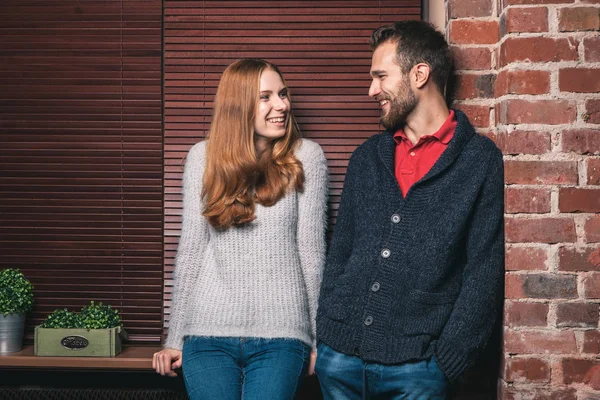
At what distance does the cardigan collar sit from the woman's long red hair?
324 mm

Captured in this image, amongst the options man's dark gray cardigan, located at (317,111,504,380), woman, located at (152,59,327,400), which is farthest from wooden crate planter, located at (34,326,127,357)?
man's dark gray cardigan, located at (317,111,504,380)

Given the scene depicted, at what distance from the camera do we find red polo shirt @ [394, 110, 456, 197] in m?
2.02

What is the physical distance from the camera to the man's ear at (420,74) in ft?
6.75

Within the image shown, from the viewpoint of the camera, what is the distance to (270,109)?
226cm

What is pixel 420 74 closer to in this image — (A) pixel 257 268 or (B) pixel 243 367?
(A) pixel 257 268

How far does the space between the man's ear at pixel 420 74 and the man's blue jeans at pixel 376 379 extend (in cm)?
87

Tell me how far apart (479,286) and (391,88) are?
694mm

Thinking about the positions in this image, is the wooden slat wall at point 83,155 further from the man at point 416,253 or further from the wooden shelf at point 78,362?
the man at point 416,253

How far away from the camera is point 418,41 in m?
2.07

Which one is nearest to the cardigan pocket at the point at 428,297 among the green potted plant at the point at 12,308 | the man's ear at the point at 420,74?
the man's ear at the point at 420,74

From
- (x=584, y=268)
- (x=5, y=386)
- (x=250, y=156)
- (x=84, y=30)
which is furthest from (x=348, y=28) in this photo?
(x=5, y=386)

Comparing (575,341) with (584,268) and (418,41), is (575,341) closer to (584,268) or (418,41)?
(584,268)

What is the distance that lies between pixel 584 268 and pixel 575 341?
0.22 meters

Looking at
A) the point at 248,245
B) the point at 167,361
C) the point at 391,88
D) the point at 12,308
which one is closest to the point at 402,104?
the point at 391,88
